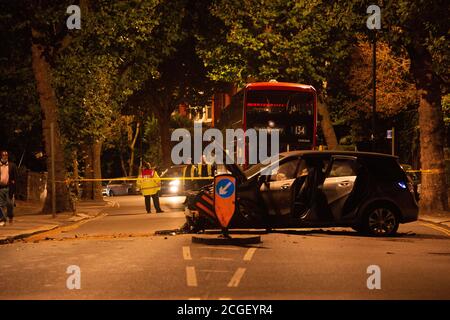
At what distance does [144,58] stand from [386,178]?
78.0 ft

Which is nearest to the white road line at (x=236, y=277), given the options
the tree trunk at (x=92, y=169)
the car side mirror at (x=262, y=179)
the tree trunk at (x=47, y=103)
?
the car side mirror at (x=262, y=179)

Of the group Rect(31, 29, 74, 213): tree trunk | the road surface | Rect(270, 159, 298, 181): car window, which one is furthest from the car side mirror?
Rect(31, 29, 74, 213): tree trunk

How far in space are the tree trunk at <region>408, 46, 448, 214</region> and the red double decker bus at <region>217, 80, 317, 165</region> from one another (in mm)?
4615

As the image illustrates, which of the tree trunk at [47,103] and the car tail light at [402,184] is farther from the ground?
the tree trunk at [47,103]

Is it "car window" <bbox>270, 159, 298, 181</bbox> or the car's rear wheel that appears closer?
"car window" <bbox>270, 159, 298, 181</bbox>

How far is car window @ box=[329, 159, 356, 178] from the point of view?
15.6 metres

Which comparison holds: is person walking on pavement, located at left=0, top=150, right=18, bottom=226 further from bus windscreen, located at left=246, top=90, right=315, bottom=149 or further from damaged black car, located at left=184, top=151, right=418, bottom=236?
bus windscreen, located at left=246, top=90, right=315, bottom=149

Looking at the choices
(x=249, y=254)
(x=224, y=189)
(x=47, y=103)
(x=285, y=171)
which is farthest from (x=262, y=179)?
(x=47, y=103)

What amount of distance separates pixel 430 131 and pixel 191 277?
52.8 ft

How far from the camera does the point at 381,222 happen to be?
51.7 feet

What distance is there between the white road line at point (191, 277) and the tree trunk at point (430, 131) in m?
14.9

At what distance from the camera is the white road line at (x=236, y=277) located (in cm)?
965

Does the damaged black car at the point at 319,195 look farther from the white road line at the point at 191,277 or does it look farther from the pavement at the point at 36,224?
the white road line at the point at 191,277
